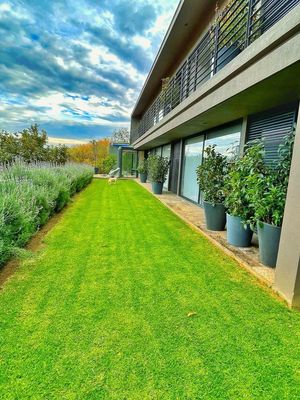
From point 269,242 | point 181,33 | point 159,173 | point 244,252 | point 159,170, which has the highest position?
point 181,33

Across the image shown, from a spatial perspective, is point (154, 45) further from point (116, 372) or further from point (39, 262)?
point (116, 372)

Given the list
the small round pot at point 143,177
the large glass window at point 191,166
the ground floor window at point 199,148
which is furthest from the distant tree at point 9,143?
the ground floor window at point 199,148

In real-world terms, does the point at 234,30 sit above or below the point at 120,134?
below

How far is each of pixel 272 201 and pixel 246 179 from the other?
73cm

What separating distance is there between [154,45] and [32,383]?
17.9 m

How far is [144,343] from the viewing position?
86.7 inches

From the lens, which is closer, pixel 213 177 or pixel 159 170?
pixel 213 177

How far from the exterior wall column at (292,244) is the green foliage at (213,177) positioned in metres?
2.60

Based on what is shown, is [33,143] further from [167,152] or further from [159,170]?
[159,170]

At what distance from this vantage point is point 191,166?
1043 cm

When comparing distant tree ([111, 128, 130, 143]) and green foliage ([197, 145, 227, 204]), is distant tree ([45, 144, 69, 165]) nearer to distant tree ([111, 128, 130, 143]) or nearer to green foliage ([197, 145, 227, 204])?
distant tree ([111, 128, 130, 143])

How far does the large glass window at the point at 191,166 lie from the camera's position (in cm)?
960

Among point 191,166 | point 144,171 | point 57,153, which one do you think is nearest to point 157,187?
point 191,166

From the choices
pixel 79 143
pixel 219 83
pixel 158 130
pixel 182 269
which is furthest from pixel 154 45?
pixel 79 143
